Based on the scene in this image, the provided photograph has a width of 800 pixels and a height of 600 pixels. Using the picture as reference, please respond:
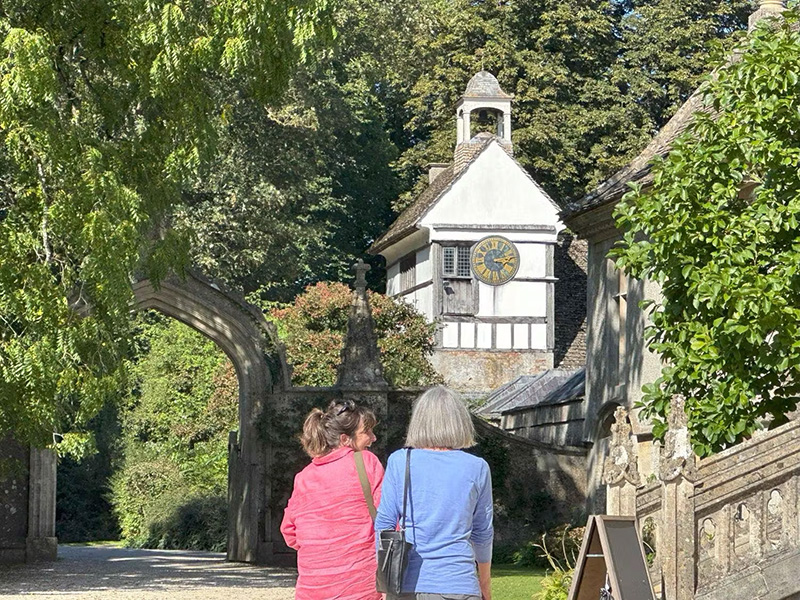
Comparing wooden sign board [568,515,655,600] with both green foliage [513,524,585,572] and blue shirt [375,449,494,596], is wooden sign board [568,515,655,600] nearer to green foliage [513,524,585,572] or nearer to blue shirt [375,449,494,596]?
blue shirt [375,449,494,596]

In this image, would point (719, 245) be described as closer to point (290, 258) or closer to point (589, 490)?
point (589, 490)

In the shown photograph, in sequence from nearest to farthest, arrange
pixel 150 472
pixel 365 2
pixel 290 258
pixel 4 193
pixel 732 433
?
1. pixel 732 433
2. pixel 4 193
3. pixel 150 472
4. pixel 290 258
5. pixel 365 2

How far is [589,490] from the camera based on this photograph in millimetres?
23016

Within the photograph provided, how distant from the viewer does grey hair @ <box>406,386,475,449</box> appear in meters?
6.14

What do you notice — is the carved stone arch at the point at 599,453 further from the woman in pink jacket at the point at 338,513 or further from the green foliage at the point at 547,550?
the woman in pink jacket at the point at 338,513

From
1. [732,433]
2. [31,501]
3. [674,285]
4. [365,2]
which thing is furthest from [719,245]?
[365,2]

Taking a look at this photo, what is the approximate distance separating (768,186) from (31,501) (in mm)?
13885

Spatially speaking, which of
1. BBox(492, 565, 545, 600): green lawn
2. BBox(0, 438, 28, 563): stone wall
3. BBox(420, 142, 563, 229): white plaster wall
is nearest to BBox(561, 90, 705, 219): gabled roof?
BBox(492, 565, 545, 600): green lawn

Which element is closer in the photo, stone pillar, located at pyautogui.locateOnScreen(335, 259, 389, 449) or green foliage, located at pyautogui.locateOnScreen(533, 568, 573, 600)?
green foliage, located at pyautogui.locateOnScreen(533, 568, 573, 600)

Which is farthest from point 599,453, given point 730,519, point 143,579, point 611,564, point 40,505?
point 611,564

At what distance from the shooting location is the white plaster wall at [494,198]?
132 ft

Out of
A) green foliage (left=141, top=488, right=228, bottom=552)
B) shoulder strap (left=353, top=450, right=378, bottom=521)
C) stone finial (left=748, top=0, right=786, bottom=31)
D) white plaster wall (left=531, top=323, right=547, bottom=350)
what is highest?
stone finial (left=748, top=0, right=786, bottom=31)

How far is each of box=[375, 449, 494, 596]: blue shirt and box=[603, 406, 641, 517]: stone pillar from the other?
4.91 m

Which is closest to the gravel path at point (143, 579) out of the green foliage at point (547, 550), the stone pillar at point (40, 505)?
the stone pillar at point (40, 505)
